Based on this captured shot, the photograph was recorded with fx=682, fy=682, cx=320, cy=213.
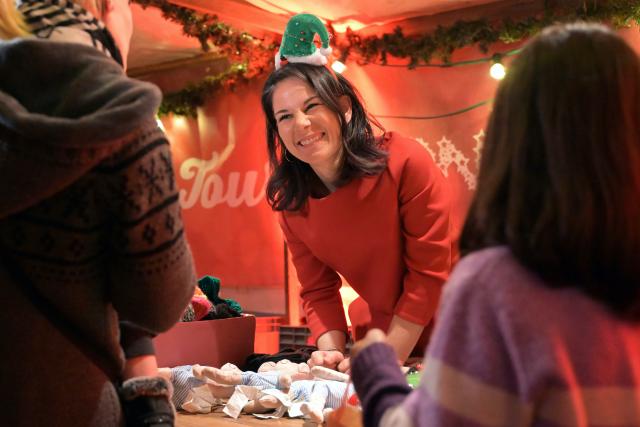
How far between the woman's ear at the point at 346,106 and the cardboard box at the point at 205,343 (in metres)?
0.68

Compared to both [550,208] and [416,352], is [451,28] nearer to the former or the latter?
[416,352]

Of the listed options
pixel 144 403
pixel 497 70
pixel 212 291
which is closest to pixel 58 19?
pixel 144 403

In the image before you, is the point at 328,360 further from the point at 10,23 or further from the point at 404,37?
the point at 404,37

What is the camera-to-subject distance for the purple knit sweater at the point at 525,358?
687mm

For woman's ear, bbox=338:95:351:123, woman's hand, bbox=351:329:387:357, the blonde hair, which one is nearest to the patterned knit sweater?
the blonde hair

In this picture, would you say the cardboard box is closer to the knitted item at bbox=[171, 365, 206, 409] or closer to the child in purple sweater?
the knitted item at bbox=[171, 365, 206, 409]

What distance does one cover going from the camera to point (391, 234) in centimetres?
179

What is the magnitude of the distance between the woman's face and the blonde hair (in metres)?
0.98

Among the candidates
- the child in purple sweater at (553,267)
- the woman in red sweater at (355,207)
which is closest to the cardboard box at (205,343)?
the woman in red sweater at (355,207)

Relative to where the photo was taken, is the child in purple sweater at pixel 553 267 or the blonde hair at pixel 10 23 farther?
the blonde hair at pixel 10 23

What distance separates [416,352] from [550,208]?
1.23 m

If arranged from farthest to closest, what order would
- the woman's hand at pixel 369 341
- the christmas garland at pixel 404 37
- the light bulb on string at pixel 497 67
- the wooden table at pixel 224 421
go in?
1. the light bulb on string at pixel 497 67
2. the christmas garland at pixel 404 37
3. the wooden table at pixel 224 421
4. the woman's hand at pixel 369 341

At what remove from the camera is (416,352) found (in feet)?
6.22

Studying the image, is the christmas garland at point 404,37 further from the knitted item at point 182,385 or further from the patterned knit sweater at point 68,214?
the patterned knit sweater at point 68,214
